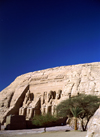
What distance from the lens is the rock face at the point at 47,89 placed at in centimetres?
2392

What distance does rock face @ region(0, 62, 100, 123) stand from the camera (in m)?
23.9

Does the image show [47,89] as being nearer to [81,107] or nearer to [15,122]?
[15,122]

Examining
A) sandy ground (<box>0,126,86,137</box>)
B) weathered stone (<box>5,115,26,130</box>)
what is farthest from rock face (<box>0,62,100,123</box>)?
sandy ground (<box>0,126,86,137</box>)

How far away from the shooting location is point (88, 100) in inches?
599

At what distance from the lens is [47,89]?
28.6 metres

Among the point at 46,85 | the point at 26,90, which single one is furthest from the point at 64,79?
the point at 26,90

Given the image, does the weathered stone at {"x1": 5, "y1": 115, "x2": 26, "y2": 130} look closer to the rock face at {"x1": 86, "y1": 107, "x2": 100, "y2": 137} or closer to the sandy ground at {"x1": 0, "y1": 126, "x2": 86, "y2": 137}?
the sandy ground at {"x1": 0, "y1": 126, "x2": 86, "y2": 137}

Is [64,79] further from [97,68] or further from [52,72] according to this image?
[97,68]

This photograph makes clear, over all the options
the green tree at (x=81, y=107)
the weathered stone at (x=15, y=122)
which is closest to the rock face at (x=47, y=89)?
the weathered stone at (x=15, y=122)

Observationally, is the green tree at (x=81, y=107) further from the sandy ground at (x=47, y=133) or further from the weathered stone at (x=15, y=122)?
the weathered stone at (x=15, y=122)

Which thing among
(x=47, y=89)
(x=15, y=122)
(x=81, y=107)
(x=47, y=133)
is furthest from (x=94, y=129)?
(x=47, y=89)

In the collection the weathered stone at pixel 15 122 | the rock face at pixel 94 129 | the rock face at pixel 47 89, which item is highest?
the rock face at pixel 47 89

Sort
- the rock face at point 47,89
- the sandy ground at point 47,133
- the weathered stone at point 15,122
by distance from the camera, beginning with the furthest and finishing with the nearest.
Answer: the rock face at point 47,89 → the weathered stone at point 15,122 → the sandy ground at point 47,133

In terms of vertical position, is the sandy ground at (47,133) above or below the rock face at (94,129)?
below
